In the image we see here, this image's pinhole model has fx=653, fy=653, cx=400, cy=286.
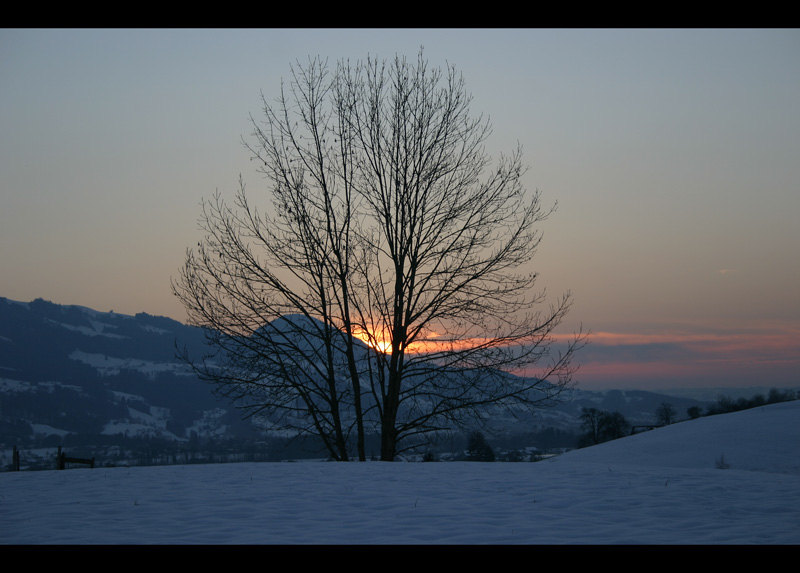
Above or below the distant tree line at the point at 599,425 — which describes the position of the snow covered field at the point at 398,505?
below

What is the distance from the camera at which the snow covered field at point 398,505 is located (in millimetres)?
6211

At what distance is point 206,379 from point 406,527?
9.57 meters

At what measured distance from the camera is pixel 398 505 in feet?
25.8

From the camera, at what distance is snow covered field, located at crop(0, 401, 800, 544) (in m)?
6.21

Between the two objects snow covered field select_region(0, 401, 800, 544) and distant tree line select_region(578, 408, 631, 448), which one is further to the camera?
distant tree line select_region(578, 408, 631, 448)

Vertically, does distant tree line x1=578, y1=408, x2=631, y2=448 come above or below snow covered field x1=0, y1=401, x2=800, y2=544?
above

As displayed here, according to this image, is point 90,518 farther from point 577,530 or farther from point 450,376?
point 450,376

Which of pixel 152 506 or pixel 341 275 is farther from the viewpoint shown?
pixel 341 275

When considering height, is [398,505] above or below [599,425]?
below

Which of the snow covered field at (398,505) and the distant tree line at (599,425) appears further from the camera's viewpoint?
the distant tree line at (599,425)

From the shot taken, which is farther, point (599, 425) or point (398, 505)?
point (599, 425)

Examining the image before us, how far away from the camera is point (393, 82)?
1669 centimetres
